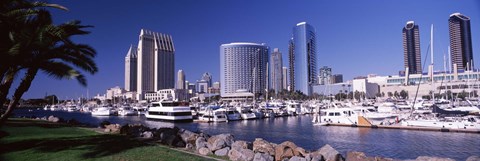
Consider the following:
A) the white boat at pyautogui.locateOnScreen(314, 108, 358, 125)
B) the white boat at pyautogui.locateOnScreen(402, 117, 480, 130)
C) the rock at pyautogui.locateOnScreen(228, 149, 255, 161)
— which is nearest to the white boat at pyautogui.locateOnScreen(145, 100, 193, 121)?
the white boat at pyautogui.locateOnScreen(314, 108, 358, 125)

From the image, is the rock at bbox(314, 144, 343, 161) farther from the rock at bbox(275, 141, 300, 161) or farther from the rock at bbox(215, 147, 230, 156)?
the rock at bbox(215, 147, 230, 156)

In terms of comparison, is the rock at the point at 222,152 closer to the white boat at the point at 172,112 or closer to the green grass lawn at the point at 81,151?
the green grass lawn at the point at 81,151

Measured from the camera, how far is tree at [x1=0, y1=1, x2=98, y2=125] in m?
10.8

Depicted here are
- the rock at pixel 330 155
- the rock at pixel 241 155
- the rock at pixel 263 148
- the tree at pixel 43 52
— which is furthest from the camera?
the rock at pixel 263 148

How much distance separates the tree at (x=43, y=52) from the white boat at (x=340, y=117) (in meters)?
41.3

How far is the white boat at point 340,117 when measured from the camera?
4912 centimetres

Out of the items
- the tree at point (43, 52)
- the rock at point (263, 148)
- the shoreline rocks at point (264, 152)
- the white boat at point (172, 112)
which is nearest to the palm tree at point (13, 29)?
the tree at point (43, 52)

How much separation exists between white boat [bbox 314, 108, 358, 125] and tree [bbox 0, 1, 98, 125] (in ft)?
136

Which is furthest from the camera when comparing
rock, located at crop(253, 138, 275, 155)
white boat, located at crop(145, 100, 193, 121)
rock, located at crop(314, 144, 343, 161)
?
white boat, located at crop(145, 100, 193, 121)

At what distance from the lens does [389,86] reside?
623 ft

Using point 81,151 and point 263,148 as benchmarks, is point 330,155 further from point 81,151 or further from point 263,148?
point 81,151

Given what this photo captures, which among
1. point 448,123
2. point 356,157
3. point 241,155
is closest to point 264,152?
point 241,155

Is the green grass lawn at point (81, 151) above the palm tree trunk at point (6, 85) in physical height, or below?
below

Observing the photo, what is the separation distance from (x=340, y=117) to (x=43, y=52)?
44953 mm
